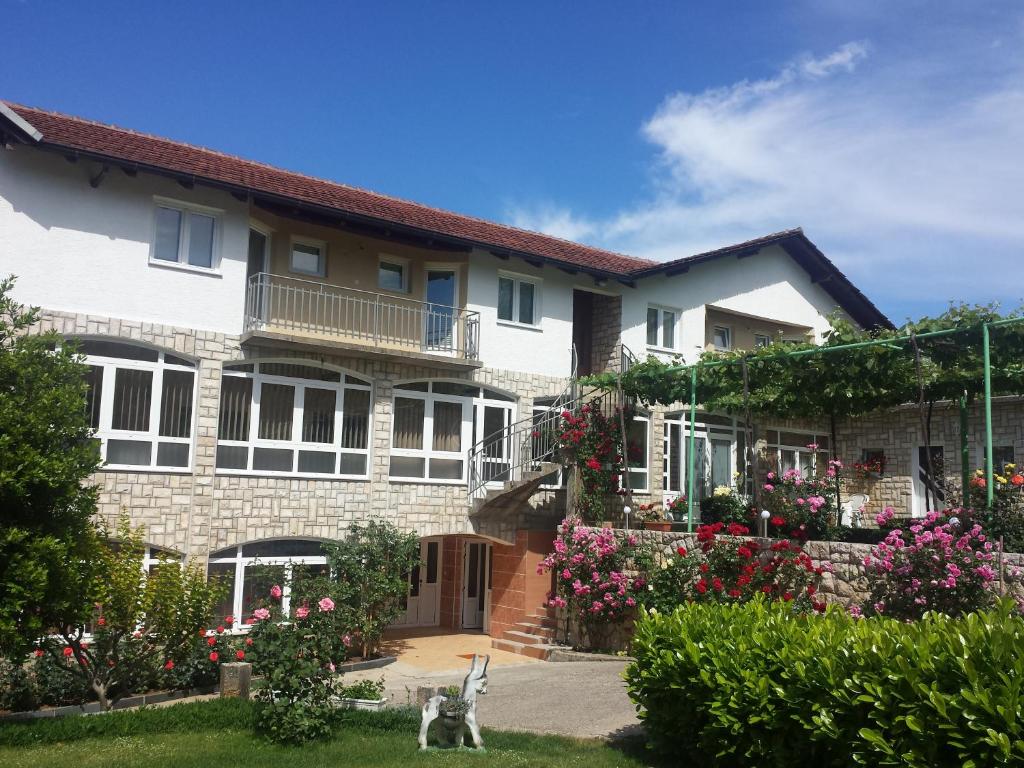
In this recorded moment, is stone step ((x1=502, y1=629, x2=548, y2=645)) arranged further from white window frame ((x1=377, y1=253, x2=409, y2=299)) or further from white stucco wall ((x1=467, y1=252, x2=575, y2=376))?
white window frame ((x1=377, y1=253, x2=409, y2=299))

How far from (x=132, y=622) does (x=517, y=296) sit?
32.9 feet

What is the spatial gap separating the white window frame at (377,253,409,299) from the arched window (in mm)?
5101

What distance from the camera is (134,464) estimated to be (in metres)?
13.7

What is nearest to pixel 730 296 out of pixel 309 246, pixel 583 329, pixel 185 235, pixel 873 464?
pixel 583 329

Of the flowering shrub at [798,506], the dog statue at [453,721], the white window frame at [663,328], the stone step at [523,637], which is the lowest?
the stone step at [523,637]

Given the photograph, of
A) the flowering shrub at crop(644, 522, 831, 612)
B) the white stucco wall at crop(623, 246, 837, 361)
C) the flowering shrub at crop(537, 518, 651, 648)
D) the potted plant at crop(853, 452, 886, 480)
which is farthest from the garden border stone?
the potted plant at crop(853, 452, 886, 480)

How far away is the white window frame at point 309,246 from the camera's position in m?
16.2

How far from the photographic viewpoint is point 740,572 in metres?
12.3

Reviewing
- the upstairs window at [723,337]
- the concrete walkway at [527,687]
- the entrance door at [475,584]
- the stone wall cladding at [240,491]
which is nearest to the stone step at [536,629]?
the concrete walkway at [527,687]

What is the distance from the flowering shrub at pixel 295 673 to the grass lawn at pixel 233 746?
0.62ft

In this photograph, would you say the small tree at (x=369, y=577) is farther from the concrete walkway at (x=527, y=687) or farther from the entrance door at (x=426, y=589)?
the entrance door at (x=426, y=589)

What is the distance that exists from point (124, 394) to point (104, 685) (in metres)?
4.63

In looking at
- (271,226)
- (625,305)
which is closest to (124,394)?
(271,226)

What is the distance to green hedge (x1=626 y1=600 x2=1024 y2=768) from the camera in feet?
17.3
